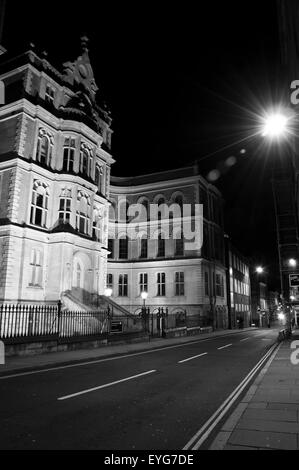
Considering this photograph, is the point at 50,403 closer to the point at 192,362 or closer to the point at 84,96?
the point at 192,362

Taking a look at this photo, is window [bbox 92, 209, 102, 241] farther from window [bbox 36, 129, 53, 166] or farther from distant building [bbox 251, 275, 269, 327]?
distant building [bbox 251, 275, 269, 327]

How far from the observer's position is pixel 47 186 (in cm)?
3017

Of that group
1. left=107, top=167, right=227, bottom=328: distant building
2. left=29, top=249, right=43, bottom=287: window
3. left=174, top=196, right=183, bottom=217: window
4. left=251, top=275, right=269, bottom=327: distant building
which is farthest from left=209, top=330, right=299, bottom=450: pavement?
left=251, top=275, right=269, bottom=327: distant building

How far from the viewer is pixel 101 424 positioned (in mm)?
6273

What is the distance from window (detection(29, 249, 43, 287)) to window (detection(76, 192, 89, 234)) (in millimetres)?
4659

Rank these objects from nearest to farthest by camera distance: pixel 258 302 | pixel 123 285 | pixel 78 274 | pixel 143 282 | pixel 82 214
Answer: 1. pixel 78 274
2. pixel 82 214
3. pixel 143 282
4. pixel 123 285
5. pixel 258 302

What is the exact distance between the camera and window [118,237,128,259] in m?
47.2

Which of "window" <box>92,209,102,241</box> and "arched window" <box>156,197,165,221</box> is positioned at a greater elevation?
"arched window" <box>156,197,165,221</box>

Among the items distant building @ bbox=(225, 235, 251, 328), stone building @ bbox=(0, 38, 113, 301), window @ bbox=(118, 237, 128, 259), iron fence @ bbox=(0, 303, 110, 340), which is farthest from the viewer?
distant building @ bbox=(225, 235, 251, 328)

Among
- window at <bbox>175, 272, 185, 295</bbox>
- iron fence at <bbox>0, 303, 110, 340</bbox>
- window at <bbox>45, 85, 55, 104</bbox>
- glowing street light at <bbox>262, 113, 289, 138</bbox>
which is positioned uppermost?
window at <bbox>45, 85, 55, 104</bbox>

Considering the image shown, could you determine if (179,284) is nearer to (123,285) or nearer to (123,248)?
(123,285)

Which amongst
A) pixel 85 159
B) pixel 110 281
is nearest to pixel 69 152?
pixel 85 159

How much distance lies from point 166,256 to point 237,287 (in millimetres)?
22773

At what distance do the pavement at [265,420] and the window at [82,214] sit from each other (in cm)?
2419
